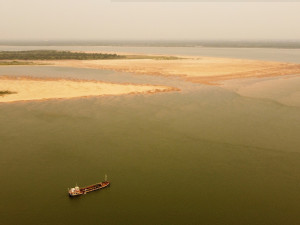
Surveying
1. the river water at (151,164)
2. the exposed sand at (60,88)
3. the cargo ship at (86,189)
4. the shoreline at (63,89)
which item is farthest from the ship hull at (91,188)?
the exposed sand at (60,88)

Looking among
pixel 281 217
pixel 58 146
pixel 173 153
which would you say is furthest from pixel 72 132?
pixel 281 217

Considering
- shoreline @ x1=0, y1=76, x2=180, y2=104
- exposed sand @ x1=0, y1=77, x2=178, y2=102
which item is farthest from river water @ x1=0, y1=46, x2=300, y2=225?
exposed sand @ x1=0, y1=77, x2=178, y2=102

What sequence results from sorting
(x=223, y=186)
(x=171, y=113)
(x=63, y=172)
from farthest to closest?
(x=171, y=113), (x=63, y=172), (x=223, y=186)

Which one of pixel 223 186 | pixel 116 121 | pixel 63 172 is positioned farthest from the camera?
pixel 116 121

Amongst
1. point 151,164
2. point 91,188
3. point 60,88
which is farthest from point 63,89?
point 91,188

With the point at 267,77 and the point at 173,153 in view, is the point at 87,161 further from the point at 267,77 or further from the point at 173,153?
the point at 267,77

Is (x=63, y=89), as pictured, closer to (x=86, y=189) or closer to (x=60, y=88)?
(x=60, y=88)
